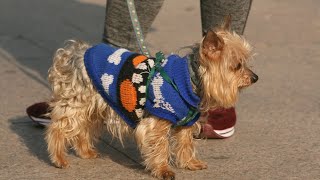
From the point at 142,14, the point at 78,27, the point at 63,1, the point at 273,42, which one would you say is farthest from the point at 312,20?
the point at 142,14

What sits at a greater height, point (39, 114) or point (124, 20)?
point (124, 20)

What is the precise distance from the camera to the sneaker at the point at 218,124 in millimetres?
5332

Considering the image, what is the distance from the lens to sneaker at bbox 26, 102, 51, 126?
17.8 ft

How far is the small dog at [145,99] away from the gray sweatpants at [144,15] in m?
0.55

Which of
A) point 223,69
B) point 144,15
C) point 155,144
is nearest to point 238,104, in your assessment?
point 144,15

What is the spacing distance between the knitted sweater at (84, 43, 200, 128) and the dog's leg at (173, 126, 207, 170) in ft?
0.49

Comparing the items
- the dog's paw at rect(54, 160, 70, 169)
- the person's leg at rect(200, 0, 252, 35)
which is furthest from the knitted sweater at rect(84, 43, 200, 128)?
the person's leg at rect(200, 0, 252, 35)

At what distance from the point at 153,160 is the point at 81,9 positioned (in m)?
6.84

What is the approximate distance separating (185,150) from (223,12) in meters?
1.17

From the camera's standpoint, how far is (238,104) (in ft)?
20.7

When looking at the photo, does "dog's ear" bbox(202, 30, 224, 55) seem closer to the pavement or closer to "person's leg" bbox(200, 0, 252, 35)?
the pavement

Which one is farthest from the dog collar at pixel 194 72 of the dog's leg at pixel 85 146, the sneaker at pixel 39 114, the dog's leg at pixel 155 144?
the sneaker at pixel 39 114

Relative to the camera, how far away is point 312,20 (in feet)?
32.0

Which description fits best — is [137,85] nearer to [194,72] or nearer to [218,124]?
[194,72]
